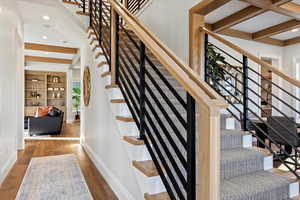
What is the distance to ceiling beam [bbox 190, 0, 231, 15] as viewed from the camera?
8.45 ft

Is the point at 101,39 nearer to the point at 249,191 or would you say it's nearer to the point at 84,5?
the point at 84,5

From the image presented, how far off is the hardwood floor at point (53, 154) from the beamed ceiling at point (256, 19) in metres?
2.74

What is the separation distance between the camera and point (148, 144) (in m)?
1.59

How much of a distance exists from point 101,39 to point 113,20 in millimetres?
699

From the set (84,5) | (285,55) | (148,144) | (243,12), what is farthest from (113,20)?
(285,55)

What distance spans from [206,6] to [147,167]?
7.66ft

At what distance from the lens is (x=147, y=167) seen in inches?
57.9

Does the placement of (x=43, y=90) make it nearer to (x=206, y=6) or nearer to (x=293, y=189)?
(x=206, y=6)

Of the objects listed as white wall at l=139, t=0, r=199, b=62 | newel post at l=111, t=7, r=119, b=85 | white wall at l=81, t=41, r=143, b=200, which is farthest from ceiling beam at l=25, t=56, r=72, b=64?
newel post at l=111, t=7, r=119, b=85

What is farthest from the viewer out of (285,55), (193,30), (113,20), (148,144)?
(285,55)

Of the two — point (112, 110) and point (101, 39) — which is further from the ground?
point (101, 39)

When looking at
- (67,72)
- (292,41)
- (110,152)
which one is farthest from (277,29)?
(67,72)

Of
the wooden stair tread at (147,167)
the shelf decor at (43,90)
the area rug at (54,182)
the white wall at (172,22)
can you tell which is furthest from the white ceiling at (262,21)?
the shelf decor at (43,90)

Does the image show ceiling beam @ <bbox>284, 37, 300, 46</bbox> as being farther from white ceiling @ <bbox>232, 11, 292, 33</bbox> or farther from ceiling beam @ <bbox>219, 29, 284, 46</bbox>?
white ceiling @ <bbox>232, 11, 292, 33</bbox>
